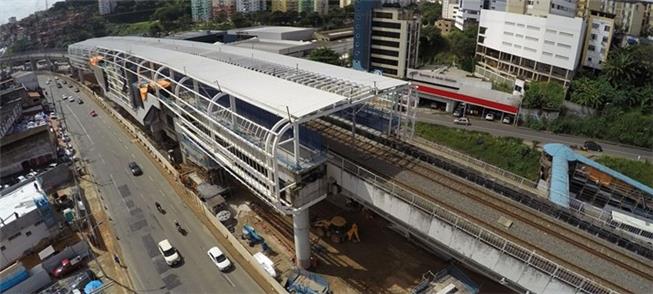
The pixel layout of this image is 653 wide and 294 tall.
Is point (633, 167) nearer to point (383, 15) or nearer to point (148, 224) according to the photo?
point (383, 15)

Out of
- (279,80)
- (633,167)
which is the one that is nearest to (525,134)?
(633,167)

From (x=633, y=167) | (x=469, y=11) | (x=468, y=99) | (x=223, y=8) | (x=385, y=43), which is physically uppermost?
(x=223, y=8)

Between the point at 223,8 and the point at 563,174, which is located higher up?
the point at 223,8

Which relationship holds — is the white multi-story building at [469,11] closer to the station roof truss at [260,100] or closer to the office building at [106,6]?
the station roof truss at [260,100]

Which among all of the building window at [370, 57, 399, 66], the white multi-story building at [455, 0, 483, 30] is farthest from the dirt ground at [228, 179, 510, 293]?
the white multi-story building at [455, 0, 483, 30]

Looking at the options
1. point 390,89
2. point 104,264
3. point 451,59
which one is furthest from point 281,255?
point 451,59

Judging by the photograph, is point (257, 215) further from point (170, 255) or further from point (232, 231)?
point (170, 255)
